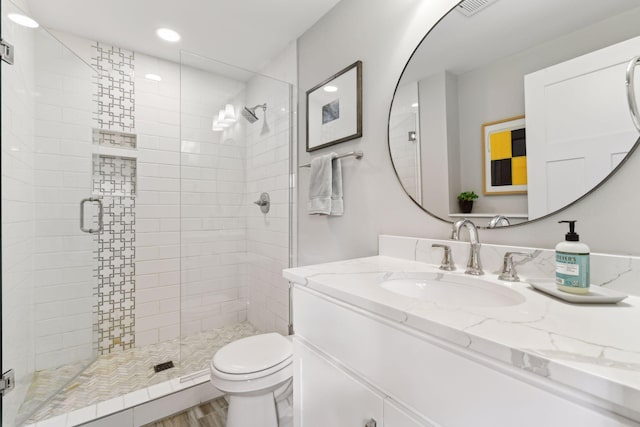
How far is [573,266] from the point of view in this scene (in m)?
0.69

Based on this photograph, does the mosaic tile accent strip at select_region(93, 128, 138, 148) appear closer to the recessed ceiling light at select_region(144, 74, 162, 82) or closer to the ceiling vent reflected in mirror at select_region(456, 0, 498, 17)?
the recessed ceiling light at select_region(144, 74, 162, 82)

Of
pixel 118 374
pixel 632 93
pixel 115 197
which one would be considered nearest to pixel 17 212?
pixel 115 197

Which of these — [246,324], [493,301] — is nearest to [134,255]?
[246,324]

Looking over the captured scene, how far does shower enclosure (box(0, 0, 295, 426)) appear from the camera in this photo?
1536 millimetres

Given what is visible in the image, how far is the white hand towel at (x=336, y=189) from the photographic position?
64.5 inches

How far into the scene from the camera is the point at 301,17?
1.84 metres

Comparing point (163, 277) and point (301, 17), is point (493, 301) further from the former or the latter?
point (163, 277)

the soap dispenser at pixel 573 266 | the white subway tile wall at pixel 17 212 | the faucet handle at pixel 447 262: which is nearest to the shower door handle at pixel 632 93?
the soap dispenser at pixel 573 266

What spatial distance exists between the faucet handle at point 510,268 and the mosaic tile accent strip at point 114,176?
100.0 inches

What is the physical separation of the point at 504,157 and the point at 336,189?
854 millimetres

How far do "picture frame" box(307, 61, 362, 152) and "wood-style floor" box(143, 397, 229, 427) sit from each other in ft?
5.49

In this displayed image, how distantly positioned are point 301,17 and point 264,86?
0.51 metres

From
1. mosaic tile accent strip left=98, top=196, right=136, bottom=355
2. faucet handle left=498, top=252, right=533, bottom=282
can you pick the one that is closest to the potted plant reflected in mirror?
faucet handle left=498, top=252, right=533, bottom=282

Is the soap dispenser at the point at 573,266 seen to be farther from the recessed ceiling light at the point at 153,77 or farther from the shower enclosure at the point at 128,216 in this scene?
the recessed ceiling light at the point at 153,77
